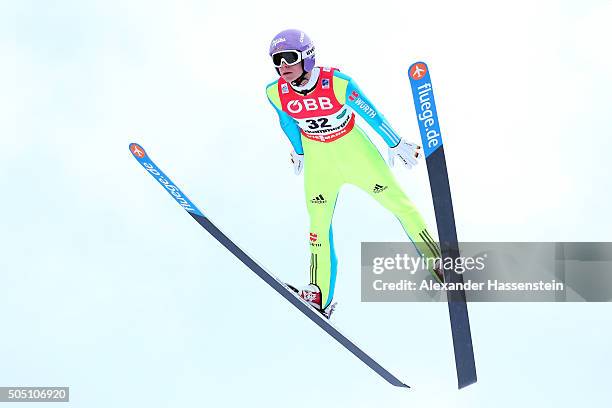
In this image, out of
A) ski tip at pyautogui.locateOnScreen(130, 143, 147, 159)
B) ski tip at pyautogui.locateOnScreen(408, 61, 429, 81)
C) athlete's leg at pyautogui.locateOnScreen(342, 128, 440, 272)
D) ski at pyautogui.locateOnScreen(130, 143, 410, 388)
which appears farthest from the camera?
ski tip at pyautogui.locateOnScreen(130, 143, 147, 159)

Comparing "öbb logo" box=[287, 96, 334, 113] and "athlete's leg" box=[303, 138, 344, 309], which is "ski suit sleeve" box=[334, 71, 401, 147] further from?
"athlete's leg" box=[303, 138, 344, 309]

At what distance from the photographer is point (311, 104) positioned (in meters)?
6.97

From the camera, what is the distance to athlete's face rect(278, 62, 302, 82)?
267 inches

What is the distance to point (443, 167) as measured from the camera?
6.40 metres

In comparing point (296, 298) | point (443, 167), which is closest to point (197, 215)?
point (296, 298)

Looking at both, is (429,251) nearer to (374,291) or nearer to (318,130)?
(374,291)

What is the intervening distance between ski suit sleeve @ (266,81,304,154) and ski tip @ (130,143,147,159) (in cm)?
146

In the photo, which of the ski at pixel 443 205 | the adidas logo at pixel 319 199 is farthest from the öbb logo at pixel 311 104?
the ski at pixel 443 205

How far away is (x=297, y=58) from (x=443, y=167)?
1.59 metres

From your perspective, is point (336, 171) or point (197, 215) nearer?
point (336, 171)

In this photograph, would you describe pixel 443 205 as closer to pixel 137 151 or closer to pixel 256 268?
pixel 256 268

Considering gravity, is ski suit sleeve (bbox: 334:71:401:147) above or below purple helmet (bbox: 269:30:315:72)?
below

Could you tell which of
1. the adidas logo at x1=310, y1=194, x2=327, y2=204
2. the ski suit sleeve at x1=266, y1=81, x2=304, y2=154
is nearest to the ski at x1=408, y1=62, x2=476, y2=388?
the adidas logo at x1=310, y1=194, x2=327, y2=204

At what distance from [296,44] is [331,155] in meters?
1.14
